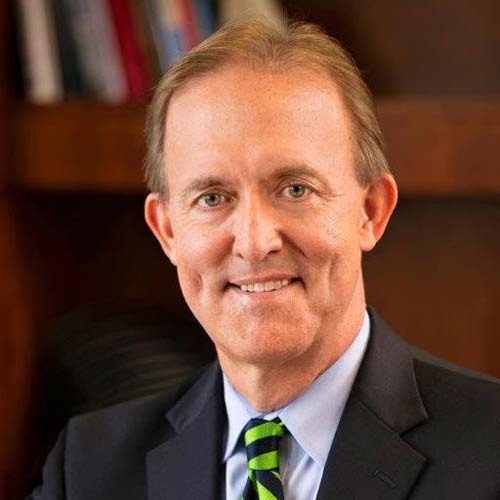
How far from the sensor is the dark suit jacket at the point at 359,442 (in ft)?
5.27

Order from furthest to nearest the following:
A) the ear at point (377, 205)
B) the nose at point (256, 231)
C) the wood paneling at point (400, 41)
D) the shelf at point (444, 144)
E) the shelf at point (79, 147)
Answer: the wood paneling at point (400, 41), the shelf at point (79, 147), the shelf at point (444, 144), the ear at point (377, 205), the nose at point (256, 231)

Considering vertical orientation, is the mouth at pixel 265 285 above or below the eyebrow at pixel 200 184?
below

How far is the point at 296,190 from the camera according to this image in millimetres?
1620

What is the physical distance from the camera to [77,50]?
248cm

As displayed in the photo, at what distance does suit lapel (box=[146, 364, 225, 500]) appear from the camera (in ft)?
5.73

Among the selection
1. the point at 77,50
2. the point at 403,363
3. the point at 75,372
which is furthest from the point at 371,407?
the point at 77,50

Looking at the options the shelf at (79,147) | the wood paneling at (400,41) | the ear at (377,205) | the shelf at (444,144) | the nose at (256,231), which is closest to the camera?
the nose at (256,231)

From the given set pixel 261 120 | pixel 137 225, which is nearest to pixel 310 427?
pixel 261 120

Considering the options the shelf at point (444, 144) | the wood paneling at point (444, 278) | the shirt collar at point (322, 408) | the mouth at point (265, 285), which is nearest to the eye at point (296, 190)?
the mouth at point (265, 285)

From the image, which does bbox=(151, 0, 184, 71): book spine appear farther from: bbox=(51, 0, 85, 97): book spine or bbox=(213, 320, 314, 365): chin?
bbox=(213, 320, 314, 365): chin

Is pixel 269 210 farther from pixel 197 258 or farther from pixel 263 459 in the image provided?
pixel 263 459

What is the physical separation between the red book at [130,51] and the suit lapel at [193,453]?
0.79 meters

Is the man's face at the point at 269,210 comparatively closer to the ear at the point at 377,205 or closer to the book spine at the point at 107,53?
the ear at the point at 377,205

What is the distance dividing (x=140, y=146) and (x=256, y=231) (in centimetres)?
86
